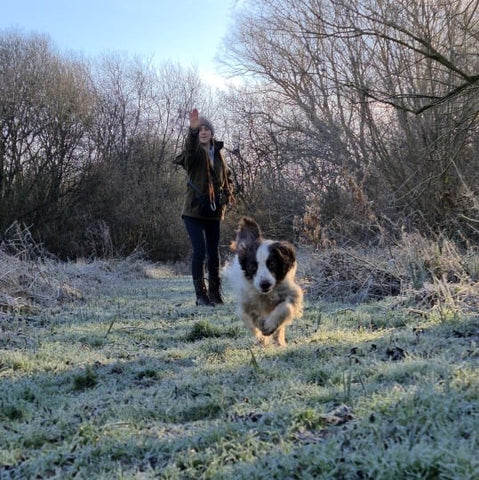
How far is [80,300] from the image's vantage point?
8.62 meters

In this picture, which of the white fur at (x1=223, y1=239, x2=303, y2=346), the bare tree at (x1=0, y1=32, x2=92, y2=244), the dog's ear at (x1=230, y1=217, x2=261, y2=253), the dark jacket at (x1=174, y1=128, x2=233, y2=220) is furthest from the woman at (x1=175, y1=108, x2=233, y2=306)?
the bare tree at (x1=0, y1=32, x2=92, y2=244)

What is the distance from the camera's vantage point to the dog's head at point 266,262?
4926mm

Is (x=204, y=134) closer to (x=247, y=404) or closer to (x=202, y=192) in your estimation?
(x=202, y=192)

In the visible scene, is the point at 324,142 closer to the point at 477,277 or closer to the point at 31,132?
the point at 31,132

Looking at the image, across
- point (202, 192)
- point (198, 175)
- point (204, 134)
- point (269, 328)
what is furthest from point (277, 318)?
point (204, 134)

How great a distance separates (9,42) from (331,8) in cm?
1126

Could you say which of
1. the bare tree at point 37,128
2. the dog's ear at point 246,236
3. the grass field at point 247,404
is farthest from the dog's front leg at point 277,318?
the bare tree at point 37,128

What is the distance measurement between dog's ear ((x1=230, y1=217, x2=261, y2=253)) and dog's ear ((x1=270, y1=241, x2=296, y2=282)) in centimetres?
40

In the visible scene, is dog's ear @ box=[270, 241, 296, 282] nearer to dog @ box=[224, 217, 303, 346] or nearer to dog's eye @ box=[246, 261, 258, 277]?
dog @ box=[224, 217, 303, 346]

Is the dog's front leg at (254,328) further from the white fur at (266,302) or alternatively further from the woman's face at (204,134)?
the woman's face at (204,134)

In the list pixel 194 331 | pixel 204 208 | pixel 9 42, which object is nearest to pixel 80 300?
pixel 204 208

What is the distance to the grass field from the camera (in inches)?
80.3

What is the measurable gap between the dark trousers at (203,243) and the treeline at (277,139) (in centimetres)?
209

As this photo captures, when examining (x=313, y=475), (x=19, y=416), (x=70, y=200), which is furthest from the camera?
(x=70, y=200)
